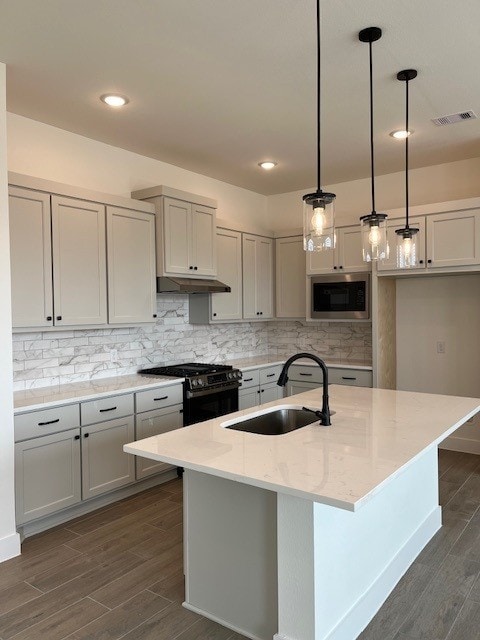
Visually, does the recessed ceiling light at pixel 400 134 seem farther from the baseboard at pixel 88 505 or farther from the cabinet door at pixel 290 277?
the baseboard at pixel 88 505

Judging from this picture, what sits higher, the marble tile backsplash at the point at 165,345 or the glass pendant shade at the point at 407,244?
the glass pendant shade at the point at 407,244

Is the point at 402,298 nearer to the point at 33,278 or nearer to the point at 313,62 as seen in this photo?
the point at 313,62

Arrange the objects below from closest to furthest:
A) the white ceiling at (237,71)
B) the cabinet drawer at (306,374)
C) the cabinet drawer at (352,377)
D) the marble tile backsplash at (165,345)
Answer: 1. the white ceiling at (237,71)
2. the marble tile backsplash at (165,345)
3. the cabinet drawer at (352,377)
4. the cabinet drawer at (306,374)

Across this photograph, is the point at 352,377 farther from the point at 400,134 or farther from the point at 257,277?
the point at 400,134

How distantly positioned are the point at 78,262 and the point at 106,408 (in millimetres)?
1101

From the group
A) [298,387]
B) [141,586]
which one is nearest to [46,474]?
[141,586]

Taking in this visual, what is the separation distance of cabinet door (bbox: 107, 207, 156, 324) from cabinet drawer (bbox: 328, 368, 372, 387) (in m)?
2.07

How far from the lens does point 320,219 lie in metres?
2.30

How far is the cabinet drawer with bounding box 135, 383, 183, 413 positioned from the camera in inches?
153

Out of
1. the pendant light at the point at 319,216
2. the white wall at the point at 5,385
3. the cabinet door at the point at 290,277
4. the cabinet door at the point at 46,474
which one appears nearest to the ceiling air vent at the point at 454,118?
the pendant light at the point at 319,216

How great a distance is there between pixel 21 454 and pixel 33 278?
1.16 meters

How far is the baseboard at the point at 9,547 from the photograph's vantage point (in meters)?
2.91

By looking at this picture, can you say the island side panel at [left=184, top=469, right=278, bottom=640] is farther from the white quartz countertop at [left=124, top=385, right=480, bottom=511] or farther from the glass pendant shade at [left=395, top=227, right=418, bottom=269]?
the glass pendant shade at [left=395, top=227, right=418, bottom=269]

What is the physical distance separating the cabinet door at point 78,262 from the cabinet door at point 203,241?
982 mm
